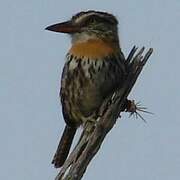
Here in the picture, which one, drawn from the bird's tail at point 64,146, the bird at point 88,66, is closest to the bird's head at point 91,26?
the bird at point 88,66

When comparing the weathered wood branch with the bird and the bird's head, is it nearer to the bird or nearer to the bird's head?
the bird

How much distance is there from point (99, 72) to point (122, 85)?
23.1 inches

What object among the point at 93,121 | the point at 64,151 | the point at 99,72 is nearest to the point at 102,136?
the point at 93,121

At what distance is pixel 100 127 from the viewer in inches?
294

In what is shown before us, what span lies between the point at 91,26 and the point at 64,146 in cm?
150

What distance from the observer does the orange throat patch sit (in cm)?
869

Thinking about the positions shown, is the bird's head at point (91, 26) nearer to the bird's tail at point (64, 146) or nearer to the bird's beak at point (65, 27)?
the bird's beak at point (65, 27)

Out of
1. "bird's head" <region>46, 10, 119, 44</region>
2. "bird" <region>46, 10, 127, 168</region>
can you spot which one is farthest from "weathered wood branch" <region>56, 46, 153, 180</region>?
"bird's head" <region>46, 10, 119, 44</region>

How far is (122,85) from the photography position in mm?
8094

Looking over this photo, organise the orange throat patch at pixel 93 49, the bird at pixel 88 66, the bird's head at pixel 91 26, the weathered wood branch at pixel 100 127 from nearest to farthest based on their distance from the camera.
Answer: the weathered wood branch at pixel 100 127 → the bird at pixel 88 66 → the orange throat patch at pixel 93 49 → the bird's head at pixel 91 26

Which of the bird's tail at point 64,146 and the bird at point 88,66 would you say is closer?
the bird at point 88,66

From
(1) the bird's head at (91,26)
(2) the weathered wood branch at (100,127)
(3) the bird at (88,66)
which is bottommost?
(2) the weathered wood branch at (100,127)

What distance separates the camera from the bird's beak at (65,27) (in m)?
8.60

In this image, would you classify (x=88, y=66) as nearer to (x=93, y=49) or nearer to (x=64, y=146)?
(x=93, y=49)
